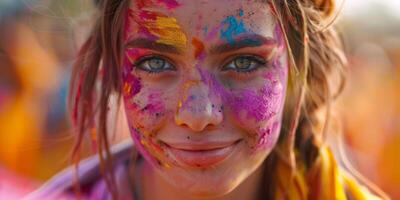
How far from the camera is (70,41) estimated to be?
5.89ft

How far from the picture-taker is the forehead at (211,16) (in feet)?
4.01

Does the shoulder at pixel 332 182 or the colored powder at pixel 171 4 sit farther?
the shoulder at pixel 332 182

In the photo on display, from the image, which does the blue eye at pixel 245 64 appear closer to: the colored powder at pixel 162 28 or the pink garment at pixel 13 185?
the colored powder at pixel 162 28

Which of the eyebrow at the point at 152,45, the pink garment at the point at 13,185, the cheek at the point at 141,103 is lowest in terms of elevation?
the pink garment at the point at 13,185

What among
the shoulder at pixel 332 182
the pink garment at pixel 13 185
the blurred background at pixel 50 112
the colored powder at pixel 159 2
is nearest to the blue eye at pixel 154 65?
the colored powder at pixel 159 2

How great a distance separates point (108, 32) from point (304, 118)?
1.81 feet

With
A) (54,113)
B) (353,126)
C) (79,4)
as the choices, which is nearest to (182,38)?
(79,4)

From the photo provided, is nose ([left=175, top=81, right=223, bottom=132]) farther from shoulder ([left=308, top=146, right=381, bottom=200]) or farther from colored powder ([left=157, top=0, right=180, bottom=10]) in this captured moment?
shoulder ([left=308, top=146, right=381, bottom=200])

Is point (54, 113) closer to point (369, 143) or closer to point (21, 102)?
point (21, 102)

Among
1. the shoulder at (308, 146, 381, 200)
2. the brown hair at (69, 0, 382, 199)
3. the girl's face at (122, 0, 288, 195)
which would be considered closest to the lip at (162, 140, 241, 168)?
the girl's face at (122, 0, 288, 195)

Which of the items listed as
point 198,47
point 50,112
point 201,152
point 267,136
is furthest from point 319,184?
point 50,112

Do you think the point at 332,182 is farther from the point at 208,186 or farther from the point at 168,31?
the point at 168,31

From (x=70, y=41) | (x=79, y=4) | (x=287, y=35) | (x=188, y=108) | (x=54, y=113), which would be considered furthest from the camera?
(x=54, y=113)

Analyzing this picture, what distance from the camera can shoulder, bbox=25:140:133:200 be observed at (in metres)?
1.62
